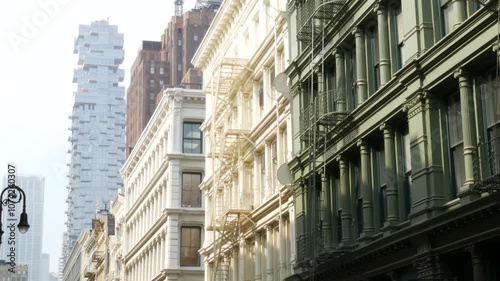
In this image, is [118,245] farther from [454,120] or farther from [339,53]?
[454,120]

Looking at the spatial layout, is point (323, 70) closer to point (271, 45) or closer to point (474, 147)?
point (271, 45)

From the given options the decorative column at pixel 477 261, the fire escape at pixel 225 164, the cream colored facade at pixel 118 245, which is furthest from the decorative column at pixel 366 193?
the cream colored facade at pixel 118 245

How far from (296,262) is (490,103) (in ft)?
47.2

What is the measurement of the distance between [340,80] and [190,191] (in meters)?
35.6

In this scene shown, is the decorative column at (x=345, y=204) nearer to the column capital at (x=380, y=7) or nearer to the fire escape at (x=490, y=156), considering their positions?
the column capital at (x=380, y=7)

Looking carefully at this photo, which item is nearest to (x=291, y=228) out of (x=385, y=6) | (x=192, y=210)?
(x=385, y=6)

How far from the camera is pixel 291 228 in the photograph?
3731 cm

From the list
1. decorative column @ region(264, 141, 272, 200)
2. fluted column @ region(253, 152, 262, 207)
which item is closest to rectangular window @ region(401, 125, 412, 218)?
decorative column @ region(264, 141, 272, 200)

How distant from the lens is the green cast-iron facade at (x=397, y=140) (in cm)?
2244

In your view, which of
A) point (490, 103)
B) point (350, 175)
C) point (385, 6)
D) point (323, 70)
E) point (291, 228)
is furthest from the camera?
point (291, 228)

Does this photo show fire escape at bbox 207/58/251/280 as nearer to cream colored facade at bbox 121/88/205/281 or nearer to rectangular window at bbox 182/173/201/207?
cream colored facade at bbox 121/88/205/281

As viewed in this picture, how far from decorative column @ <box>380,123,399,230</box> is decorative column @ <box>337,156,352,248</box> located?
11.6 ft

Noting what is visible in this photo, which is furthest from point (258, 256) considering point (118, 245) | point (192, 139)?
point (118, 245)

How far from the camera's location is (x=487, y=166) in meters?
21.9
